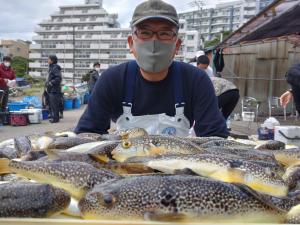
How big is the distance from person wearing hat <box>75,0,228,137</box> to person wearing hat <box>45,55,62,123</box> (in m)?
12.9

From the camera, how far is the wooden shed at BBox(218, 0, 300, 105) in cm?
1199

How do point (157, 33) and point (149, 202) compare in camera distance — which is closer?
point (149, 202)

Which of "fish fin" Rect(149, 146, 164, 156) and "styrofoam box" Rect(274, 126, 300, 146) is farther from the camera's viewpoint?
"styrofoam box" Rect(274, 126, 300, 146)

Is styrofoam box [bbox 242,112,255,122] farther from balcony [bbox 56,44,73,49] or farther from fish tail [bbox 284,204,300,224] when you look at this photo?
balcony [bbox 56,44,73,49]

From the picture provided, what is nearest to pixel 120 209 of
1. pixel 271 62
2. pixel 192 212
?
pixel 192 212

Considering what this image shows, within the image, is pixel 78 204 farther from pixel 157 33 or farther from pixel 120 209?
pixel 157 33

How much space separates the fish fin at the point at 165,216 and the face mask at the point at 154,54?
204 centimetres

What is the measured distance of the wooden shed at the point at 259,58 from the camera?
1199cm

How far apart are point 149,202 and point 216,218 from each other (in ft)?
0.86

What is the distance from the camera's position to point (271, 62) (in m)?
17.2

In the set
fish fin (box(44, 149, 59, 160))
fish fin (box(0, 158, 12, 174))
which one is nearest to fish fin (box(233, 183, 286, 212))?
fish fin (box(44, 149, 59, 160))

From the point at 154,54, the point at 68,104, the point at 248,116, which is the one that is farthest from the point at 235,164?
the point at 68,104

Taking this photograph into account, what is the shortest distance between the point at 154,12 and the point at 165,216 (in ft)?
6.94

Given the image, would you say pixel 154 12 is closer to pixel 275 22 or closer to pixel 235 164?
pixel 235 164
